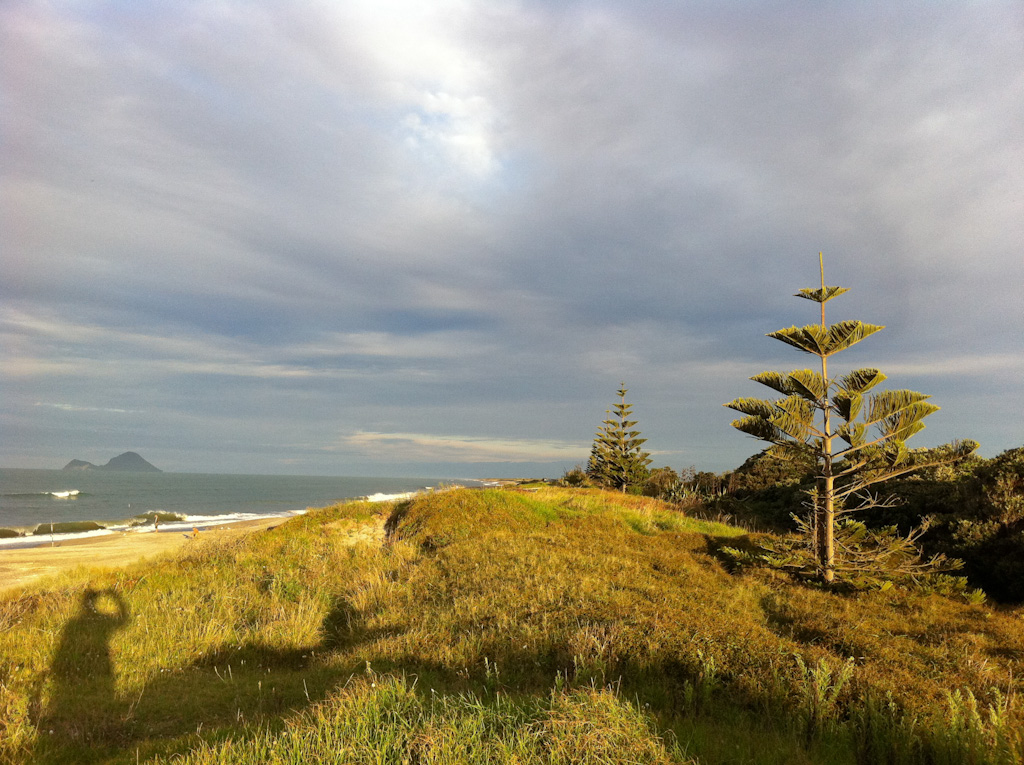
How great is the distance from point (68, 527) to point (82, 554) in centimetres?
1682

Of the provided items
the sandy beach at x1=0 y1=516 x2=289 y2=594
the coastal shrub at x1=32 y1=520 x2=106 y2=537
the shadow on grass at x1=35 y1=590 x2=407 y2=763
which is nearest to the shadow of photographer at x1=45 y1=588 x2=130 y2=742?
the shadow on grass at x1=35 y1=590 x2=407 y2=763

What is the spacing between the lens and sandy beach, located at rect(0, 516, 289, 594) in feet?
55.7

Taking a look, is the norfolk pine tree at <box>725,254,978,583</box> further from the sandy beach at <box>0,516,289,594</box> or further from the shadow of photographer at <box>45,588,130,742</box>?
the sandy beach at <box>0,516,289,594</box>

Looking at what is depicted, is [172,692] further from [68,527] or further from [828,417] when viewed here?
[68,527]

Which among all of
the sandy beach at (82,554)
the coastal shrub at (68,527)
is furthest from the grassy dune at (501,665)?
the coastal shrub at (68,527)

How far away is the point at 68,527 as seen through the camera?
112ft

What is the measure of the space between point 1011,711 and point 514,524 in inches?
420

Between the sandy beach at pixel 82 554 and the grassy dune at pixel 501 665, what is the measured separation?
9691mm

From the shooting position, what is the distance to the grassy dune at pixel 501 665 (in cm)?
344

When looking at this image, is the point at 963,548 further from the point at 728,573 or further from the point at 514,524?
the point at 514,524

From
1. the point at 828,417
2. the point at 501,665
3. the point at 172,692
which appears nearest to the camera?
the point at 501,665

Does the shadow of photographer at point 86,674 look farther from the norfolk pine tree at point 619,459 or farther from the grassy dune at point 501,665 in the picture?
the norfolk pine tree at point 619,459

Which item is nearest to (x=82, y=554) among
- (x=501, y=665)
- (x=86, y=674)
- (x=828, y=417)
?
(x=86, y=674)

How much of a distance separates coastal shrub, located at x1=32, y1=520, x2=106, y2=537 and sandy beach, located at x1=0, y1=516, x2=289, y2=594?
5.78 meters
